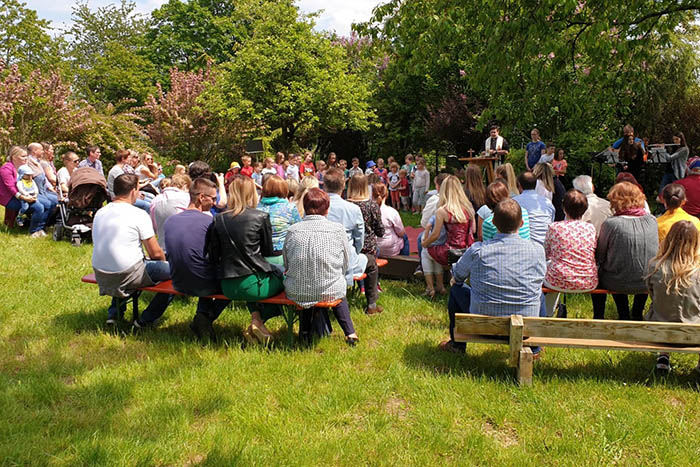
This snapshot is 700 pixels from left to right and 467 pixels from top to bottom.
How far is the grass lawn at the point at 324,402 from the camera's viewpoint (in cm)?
319

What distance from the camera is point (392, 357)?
181 inches

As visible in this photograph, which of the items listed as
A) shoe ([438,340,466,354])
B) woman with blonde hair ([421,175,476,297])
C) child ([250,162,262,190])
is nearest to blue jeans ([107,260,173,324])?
shoe ([438,340,466,354])

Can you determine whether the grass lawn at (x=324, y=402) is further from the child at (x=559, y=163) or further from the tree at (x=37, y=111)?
the tree at (x=37, y=111)

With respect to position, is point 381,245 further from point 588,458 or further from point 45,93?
point 45,93

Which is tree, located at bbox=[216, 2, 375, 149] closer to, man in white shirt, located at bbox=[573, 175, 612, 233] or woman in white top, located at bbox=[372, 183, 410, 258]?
woman in white top, located at bbox=[372, 183, 410, 258]

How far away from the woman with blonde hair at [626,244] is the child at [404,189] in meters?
10.6

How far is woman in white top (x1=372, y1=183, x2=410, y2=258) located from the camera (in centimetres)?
684

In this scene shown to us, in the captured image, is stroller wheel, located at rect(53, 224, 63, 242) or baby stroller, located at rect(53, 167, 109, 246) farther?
stroller wheel, located at rect(53, 224, 63, 242)

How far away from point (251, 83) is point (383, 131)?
22.5ft

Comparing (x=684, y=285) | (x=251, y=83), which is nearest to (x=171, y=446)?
(x=684, y=285)

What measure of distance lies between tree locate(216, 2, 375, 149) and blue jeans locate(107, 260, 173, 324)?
15.7m

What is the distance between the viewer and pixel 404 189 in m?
15.7

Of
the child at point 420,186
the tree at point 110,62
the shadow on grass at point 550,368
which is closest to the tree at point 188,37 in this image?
the tree at point 110,62

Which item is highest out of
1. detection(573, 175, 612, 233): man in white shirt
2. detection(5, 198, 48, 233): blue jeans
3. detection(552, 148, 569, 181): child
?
detection(552, 148, 569, 181): child
